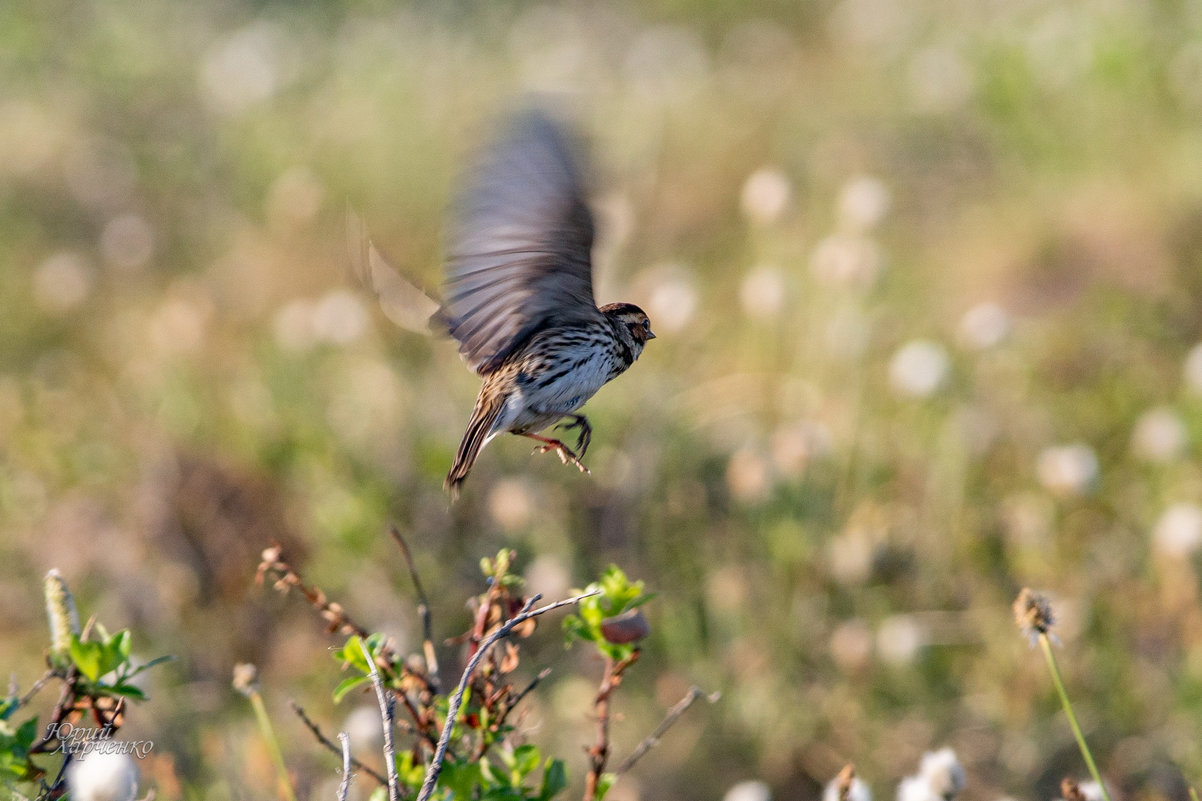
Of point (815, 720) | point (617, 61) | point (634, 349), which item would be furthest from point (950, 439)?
point (617, 61)

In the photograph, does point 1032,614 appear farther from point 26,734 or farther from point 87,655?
point 26,734

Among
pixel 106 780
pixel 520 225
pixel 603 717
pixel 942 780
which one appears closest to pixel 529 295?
pixel 520 225

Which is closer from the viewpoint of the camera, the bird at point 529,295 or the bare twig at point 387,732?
the bare twig at point 387,732

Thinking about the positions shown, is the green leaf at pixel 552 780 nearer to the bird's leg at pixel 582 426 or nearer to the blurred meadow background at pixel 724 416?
the bird's leg at pixel 582 426

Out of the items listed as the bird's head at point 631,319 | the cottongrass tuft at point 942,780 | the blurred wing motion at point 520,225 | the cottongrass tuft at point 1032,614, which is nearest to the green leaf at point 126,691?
the blurred wing motion at point 520,225

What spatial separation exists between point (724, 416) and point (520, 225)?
270 centimetres

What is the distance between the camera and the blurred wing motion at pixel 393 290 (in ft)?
6.61

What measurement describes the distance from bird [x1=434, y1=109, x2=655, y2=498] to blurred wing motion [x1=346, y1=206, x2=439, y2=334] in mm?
116

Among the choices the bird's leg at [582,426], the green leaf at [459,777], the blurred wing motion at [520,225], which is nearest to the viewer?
the green leaf at [459,777]

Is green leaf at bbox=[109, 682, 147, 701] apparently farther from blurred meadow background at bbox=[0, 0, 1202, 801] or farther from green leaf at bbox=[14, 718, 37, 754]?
blurred meadow background at bbox=[0, 0, 1202, 801]

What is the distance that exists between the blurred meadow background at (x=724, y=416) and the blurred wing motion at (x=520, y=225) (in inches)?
2.1

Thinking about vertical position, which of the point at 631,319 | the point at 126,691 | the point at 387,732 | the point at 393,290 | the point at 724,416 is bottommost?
the point at 387,732

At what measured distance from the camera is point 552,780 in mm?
1704

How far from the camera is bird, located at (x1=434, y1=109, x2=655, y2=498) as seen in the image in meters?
1.72
